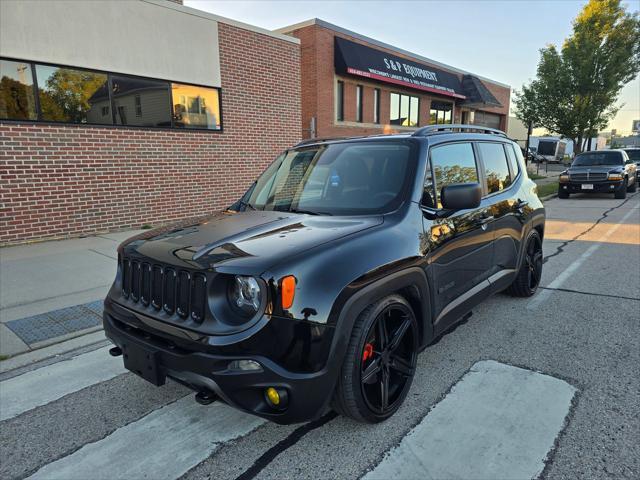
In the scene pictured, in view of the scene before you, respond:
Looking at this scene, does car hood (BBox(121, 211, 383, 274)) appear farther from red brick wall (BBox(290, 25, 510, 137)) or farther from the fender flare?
→ red brick wall (BBox(290, 25, 510, 137))

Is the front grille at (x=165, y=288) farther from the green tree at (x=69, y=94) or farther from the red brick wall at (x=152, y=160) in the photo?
the green tree at (x=69, y=94)

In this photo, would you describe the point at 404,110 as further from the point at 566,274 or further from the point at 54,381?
the point at 54,381

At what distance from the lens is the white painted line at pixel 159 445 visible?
240cm

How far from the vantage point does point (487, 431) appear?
8.67 ft

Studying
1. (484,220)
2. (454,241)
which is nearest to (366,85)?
(484,220)

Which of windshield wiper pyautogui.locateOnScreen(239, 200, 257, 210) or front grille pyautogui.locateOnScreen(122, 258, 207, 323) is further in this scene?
windshield wiper pyautogui.locateOnScreen(239, 200, 257, 210)

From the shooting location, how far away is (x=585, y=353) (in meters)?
3.65

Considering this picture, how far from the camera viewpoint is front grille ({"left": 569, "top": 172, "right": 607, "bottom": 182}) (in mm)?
15514

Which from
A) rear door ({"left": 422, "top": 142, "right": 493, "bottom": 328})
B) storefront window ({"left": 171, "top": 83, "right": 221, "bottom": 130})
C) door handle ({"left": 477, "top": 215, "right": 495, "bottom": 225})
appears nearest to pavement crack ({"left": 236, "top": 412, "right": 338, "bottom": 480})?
rear door ({"left": 422, "top": 142, "right": 493, "bottom": 328})

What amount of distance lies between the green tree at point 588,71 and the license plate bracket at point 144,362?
2871cm

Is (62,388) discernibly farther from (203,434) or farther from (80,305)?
(80,305)

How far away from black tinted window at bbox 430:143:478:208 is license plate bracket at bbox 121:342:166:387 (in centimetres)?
204

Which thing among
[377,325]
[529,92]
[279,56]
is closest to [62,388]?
[377,325]

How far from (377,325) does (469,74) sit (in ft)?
82.0
